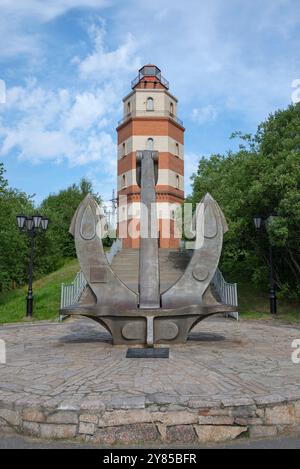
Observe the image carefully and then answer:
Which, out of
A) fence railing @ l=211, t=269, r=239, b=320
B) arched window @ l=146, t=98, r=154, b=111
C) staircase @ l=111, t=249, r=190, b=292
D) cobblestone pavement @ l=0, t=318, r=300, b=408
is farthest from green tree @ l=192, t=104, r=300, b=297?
arched window @ l=146, t=98, r=154, b=111

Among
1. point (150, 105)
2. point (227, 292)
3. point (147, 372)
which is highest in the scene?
point (150, 105)

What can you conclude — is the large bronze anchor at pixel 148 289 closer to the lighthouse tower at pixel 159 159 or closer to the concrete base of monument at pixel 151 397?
the concrete base of monument at pixel 151 397

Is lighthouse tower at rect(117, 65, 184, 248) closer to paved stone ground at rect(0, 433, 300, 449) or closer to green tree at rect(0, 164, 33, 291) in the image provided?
green tree at rect(0, 164, 33, 291)

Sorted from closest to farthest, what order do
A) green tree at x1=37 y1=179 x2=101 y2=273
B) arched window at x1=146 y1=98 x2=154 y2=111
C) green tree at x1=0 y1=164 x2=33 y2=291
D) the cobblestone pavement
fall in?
the cobblestone pavement → green tree at x1=0 y1=164 x2=33 y2=291 → green tree at x1=37 y1=179 x2=101 y2=273 → arched window at x1=146 y1=98 x2=154 y2=111

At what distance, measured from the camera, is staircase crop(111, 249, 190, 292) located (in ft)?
57.2

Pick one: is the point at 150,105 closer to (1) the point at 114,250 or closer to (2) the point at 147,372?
(1) the point at 114,250

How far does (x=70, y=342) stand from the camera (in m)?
7.80

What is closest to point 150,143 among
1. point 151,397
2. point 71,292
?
point 71,292

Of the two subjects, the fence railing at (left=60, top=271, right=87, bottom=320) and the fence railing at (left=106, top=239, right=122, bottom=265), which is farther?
the fence railing at (left=106, top=239, right=122, bottom=265)

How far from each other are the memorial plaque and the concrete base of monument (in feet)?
0.47

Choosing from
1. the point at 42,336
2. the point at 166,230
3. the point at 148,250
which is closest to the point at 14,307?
the point at 42,336

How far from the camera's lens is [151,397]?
13.0 ft

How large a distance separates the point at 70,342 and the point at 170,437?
4448 millimetres

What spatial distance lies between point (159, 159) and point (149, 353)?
2484 cm
